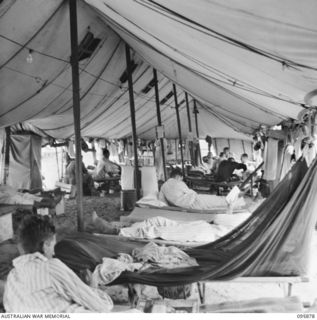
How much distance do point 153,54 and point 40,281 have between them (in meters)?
4.34

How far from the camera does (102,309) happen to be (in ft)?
5.88

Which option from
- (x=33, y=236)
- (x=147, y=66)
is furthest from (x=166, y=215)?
(x=147, y=66)

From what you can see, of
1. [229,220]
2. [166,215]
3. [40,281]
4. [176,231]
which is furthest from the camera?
[166,215]

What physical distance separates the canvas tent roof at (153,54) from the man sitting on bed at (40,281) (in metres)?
1.56

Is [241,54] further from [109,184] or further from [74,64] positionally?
[109,184]

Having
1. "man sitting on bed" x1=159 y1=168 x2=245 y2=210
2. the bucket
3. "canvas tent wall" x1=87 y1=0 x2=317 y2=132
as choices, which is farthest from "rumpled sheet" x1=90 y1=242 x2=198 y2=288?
the bucket

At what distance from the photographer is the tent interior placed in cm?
179

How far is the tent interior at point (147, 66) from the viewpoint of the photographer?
70.6 inches

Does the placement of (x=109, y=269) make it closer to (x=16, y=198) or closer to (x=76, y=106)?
(x=76, y=106)

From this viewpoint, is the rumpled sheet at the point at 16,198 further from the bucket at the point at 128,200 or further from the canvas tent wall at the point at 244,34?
the canvas tent wall at the point at 244,34

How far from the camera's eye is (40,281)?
1.63m

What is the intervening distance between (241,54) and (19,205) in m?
4.51

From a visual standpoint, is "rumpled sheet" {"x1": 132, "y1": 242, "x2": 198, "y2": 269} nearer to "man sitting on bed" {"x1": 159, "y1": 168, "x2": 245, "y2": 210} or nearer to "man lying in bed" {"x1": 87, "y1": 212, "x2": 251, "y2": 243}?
"man lying in bed" {"x1": 87, "y1": 212, "x2": 251, "y2": 243}

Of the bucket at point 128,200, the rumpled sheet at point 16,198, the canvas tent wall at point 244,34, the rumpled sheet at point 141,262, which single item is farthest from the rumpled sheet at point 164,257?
the bucket at point 128,200
